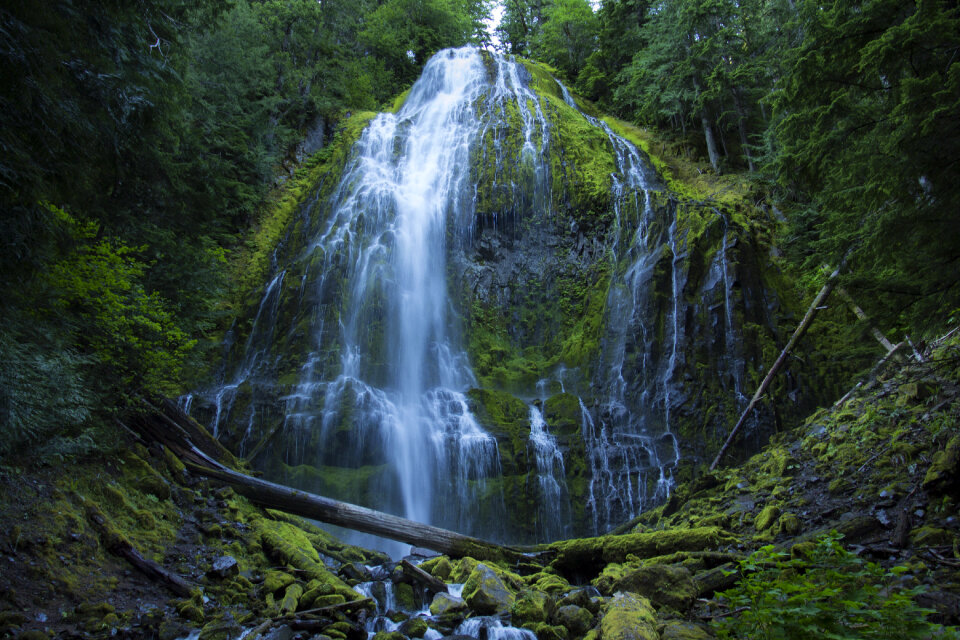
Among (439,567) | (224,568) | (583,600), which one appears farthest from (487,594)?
(224,568)

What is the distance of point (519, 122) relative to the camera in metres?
18.9

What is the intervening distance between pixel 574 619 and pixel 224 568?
372 cm

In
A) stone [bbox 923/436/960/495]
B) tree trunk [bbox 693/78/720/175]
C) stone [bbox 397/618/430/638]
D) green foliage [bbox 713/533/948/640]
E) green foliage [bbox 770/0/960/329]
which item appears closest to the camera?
green foliage [bbox 713/533/948/640]

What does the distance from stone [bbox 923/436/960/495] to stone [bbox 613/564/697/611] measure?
2.36 meters

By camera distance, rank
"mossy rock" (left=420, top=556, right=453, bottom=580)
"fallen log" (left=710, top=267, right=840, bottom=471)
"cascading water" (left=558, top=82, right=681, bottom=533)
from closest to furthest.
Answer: "mossy rock" (left=420, top=556, right=453, bottom=580) < "fallen log" (left=710, top=267, right=840, bottom=471) < "cascading water" (left=558, top=82, right=681, bottom=533)

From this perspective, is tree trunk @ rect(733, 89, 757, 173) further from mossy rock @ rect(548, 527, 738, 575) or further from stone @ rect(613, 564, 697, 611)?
stone @ rect(613, 564, 697, 611)

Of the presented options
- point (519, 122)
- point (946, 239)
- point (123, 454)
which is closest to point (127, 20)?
point (123, 454)

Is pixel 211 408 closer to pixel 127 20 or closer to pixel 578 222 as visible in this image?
pixel 127 20

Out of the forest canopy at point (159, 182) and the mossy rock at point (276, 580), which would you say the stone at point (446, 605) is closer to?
the mossy rock at point (276, 580)

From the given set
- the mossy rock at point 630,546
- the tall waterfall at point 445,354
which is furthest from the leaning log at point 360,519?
the tall waterfall at point 445,354

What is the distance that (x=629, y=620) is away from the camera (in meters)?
4.24

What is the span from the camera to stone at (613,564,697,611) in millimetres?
4734

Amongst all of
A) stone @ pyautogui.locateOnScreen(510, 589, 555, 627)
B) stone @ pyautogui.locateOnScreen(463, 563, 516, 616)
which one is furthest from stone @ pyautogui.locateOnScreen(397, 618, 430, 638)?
stone @ pyautogui.locateOnScreen(510, 589, 555, 627)

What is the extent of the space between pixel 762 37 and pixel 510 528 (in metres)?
20.0
